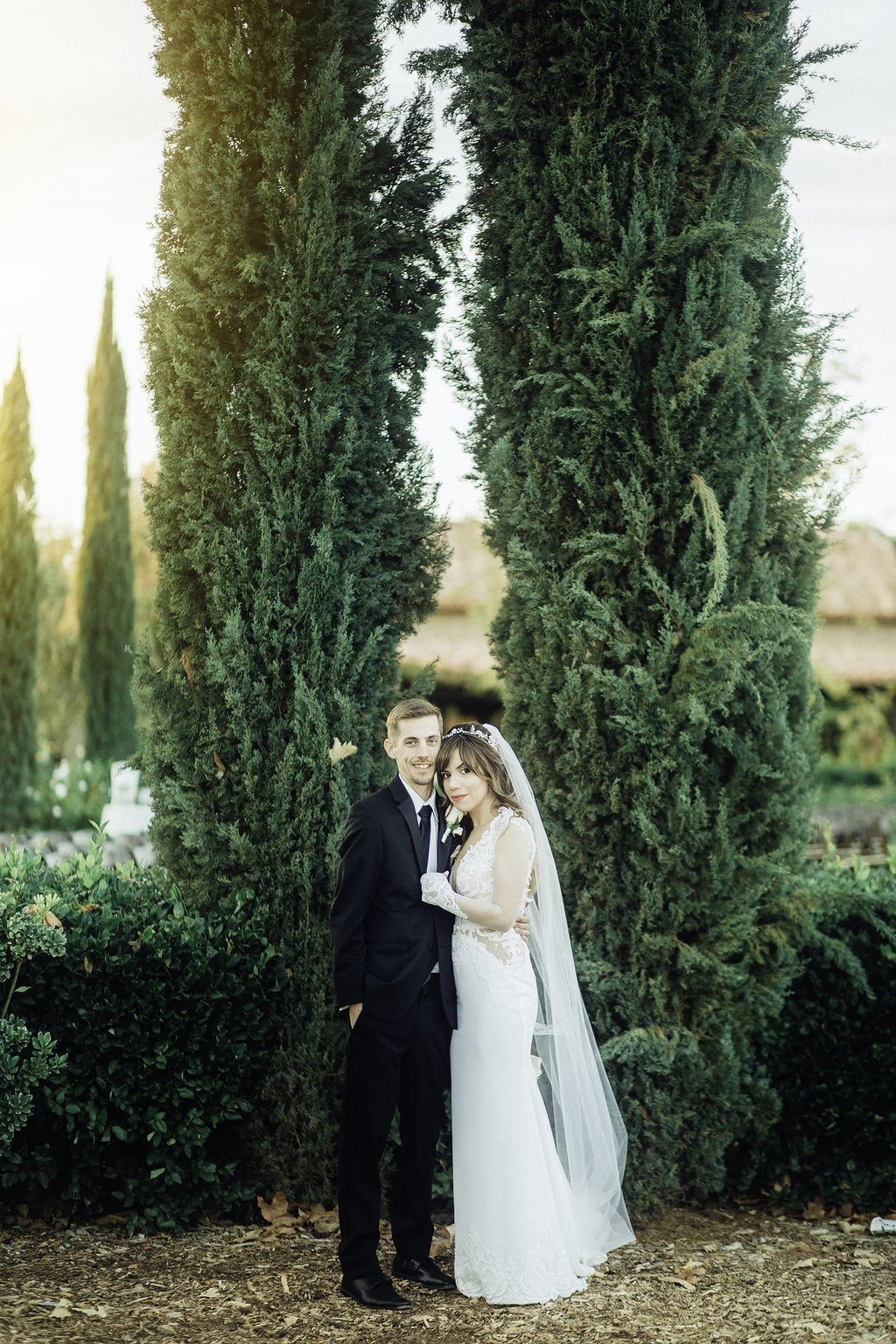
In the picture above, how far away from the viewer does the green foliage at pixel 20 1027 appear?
375 centimetres

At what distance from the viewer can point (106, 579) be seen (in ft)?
55.9

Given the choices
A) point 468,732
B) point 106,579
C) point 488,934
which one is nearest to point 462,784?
point 468,732

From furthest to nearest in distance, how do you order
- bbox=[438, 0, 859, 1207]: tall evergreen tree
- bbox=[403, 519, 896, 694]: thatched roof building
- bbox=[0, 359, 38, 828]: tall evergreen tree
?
bbox=[403, 519, 896, 694]: thatched roof building
bbox=[0, 359, 38, 828]: tall evergreen tree
bbox=[438, 0, 859, 1207]: tall evergreen tree

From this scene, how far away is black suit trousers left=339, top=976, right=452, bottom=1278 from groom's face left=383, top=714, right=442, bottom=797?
32.5 inches

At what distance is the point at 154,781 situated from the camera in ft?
15.6

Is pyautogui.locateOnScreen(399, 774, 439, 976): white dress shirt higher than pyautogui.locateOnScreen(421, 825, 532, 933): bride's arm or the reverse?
higher

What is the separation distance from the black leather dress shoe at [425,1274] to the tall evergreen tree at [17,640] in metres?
11.5

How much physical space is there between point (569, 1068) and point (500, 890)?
924 mm

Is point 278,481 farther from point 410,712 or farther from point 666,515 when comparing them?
point 666,515

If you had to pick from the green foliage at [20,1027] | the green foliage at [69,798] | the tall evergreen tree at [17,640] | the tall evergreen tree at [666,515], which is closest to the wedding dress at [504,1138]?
the tall evergreen tree at [666,515]

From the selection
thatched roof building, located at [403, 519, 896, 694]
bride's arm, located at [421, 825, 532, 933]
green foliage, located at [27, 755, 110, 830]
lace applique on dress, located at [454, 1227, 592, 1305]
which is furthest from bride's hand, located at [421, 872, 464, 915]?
thatched roof building, located at [403, 519, 896, 694]

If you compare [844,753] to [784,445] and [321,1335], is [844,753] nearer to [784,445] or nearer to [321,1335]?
[784,445]

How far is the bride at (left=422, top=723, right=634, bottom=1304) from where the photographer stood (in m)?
3.67

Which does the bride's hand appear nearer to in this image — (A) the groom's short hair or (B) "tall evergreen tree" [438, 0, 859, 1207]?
(A) the groom's short hair
